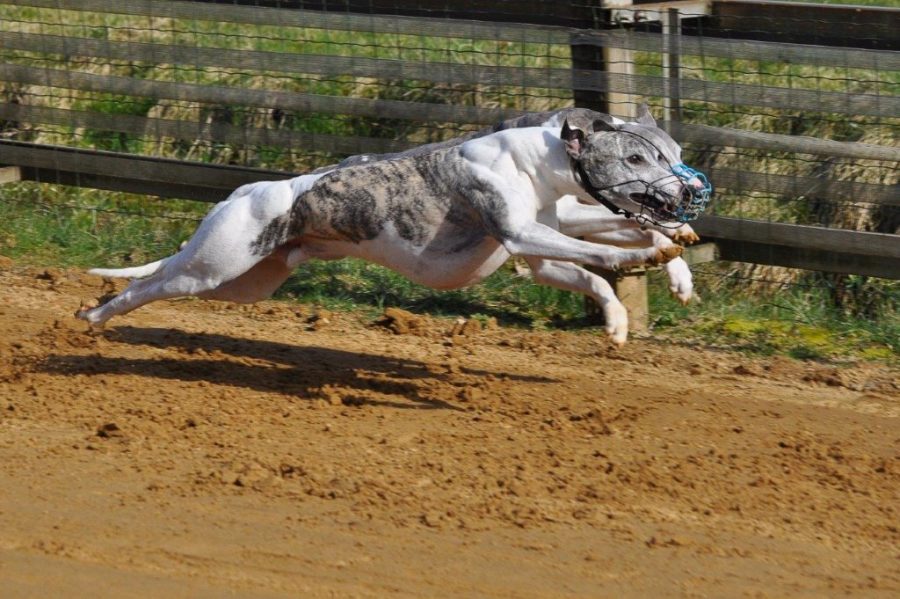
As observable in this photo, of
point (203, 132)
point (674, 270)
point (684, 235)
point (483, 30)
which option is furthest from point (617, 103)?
point (203, 132)

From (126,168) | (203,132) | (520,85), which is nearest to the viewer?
(520,85)

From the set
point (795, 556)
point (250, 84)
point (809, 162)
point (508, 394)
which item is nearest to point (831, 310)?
point (809, 162)

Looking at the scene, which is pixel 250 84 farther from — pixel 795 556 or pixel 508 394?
pixel 795 556

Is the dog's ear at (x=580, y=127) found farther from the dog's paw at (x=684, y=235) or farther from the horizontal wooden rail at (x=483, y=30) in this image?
the horizontal wooden rail at (x=483, y=30)

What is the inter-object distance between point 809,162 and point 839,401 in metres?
2.66

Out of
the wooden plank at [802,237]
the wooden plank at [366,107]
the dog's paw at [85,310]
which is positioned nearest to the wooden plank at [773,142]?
the wooden plank at [366,107]

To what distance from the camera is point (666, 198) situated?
19.9 ft

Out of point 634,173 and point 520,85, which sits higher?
point 520,85

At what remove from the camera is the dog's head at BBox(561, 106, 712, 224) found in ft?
19.9

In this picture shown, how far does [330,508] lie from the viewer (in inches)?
208

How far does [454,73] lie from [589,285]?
3.12 m

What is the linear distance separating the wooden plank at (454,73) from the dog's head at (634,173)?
200 centimetres

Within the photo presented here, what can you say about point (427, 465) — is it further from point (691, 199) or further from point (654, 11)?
point (654, 11)

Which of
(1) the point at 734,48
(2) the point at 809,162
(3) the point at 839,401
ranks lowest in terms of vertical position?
(3) the point at 839,401
